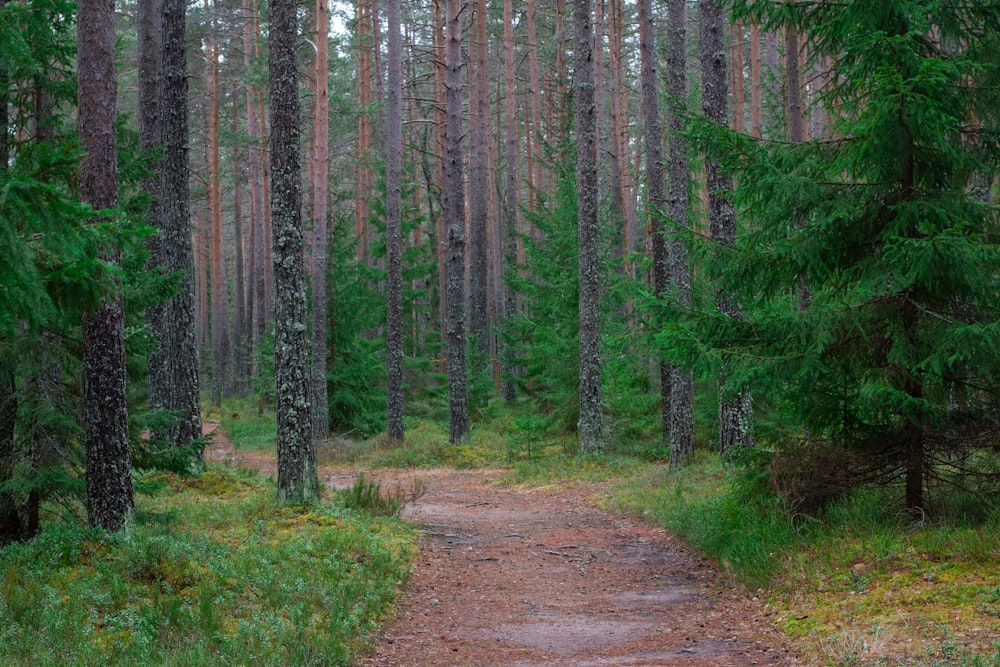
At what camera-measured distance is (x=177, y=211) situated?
14672 millimetres

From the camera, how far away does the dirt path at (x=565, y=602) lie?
6652 mm

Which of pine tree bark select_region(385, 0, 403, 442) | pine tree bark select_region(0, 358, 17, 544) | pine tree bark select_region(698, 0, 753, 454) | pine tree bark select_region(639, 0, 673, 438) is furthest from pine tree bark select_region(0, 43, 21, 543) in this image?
pine tree bark select_region(385, 0, 403, 442)

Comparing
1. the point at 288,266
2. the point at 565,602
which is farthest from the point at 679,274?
the point at 565,602

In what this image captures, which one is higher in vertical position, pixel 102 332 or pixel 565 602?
pixel 102 332

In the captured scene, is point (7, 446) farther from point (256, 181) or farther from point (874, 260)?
point (256, 181)

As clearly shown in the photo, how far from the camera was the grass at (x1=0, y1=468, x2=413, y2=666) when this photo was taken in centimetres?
582

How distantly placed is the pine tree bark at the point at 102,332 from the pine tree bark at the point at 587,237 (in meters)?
10.9

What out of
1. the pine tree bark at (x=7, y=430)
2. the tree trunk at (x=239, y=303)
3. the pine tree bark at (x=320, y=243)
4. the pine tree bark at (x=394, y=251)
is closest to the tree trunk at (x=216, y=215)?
the tree trunk at (x=239, y=303)

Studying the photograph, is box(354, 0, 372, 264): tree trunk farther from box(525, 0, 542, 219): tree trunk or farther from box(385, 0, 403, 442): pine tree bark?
box(385, 0, 403, 442): pine tree bark

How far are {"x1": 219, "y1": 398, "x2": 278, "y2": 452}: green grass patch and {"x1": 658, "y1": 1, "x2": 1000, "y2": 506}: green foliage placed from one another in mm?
14150

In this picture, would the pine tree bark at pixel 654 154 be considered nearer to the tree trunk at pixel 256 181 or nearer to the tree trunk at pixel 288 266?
the tree trunk at pixel 288 266

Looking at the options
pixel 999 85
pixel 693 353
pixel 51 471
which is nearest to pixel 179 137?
pixel 51 471

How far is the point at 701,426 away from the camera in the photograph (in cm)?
1856

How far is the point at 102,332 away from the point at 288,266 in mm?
3258
